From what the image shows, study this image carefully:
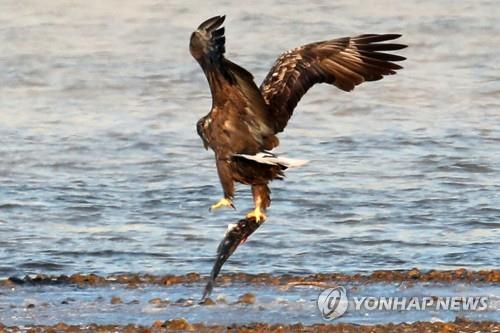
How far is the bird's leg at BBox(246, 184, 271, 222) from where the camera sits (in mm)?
7968

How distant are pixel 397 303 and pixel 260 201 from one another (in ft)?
3.68

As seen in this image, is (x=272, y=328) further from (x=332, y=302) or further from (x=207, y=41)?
(x=207, y=41)

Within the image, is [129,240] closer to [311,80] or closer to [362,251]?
[362,251]

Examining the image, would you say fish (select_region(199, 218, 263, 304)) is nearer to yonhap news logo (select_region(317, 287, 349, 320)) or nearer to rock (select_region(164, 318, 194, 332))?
rock (select_region(164, 318, 194, 332))

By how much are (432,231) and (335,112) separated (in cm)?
529

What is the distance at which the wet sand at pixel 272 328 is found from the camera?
7625 mm

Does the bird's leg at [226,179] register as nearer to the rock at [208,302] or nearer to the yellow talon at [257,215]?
the yellow talon at [257,215]

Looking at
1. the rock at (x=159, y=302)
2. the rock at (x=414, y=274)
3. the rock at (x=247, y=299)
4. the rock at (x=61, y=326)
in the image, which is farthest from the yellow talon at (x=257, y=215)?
the rock at (x=414, y=274)

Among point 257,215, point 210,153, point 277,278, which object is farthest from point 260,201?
point 210,153

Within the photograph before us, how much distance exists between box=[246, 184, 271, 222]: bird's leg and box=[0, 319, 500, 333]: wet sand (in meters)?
0.59

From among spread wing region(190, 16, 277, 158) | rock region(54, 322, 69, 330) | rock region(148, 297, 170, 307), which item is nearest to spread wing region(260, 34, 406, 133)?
spread wing region(190, 16, 277, 158)

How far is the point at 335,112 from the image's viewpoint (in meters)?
16.3

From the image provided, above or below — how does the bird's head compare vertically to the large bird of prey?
above

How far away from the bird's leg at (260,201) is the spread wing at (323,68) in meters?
0.34
